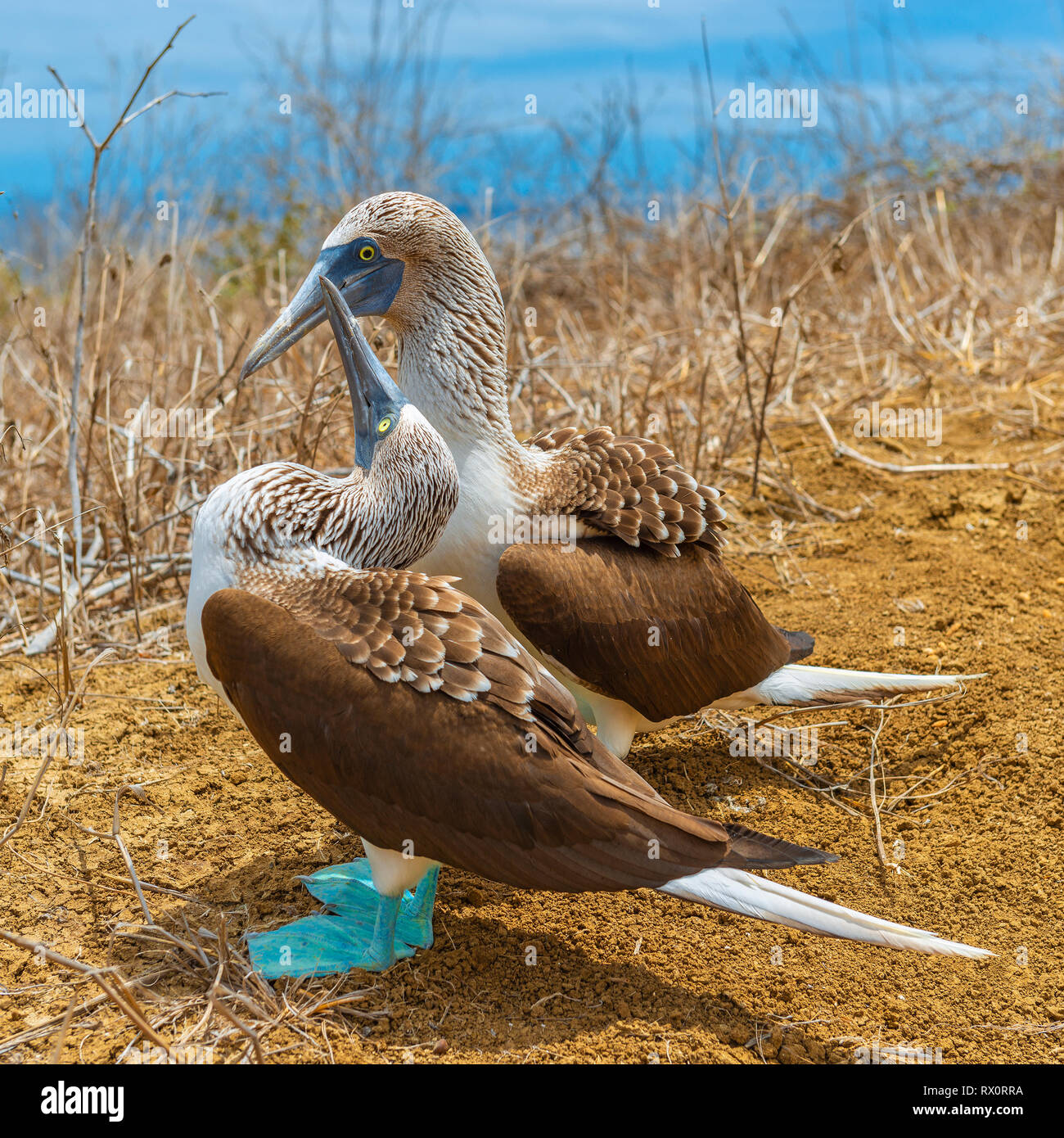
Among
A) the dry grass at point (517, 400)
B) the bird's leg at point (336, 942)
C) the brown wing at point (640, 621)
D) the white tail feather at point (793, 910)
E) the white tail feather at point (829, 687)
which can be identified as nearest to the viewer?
the white tail feather at point (793, 910)

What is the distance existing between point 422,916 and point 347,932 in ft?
0.65

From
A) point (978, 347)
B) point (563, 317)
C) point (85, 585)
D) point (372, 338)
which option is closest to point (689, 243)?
point (563, 317)

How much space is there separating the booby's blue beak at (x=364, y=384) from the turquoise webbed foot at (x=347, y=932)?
3.78 ft

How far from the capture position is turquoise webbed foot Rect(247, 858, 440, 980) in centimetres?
270

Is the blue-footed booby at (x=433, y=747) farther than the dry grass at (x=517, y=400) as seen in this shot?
No

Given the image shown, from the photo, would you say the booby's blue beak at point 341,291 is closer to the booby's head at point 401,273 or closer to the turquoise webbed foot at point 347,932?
the booby's head at point 401,273

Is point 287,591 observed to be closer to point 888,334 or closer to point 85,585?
point 85,585

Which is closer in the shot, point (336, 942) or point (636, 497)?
point (336, 942)

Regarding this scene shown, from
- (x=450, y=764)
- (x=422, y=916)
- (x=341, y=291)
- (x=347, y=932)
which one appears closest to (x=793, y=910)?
(x=450, y=764)

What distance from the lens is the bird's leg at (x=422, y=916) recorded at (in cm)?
285

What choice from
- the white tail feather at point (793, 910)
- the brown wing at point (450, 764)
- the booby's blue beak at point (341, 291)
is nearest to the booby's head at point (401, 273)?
the booby's blue beak at point (341, 291)

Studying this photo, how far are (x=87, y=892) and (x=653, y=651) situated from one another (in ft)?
5.73

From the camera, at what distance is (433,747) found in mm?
2445

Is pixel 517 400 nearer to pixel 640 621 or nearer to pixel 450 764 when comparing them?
pixel 640 621
